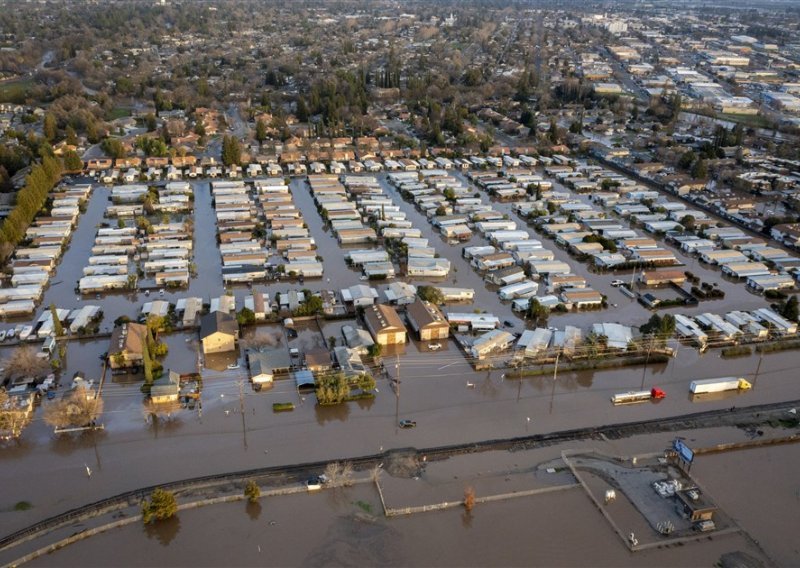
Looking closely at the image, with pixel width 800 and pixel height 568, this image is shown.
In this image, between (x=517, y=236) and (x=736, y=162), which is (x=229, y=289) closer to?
(x=517, y=236)

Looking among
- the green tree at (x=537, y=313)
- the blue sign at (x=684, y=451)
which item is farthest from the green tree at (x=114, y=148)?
the blue sign at (x=684, y=451)

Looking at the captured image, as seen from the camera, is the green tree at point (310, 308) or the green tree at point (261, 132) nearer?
the green tree at point (310, 308)

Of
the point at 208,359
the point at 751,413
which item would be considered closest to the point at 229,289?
the point at 208,359

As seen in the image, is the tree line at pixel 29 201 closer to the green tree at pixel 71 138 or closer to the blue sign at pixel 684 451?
the green tree at pixel 71 138

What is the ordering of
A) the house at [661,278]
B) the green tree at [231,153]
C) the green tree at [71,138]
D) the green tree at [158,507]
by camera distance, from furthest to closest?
the green tree at [71,138]
the green tree at [231,153]
the house at [661,278]
the green tree at [158,507]

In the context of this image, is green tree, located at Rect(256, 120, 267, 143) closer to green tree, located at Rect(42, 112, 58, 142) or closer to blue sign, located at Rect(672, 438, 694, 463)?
green tree, located at Rect(42, 112, 58, 142)

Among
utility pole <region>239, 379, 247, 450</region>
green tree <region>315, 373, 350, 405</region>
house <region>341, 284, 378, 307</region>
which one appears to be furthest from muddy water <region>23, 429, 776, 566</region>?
house <region>341, 284, 378, 307</region>
